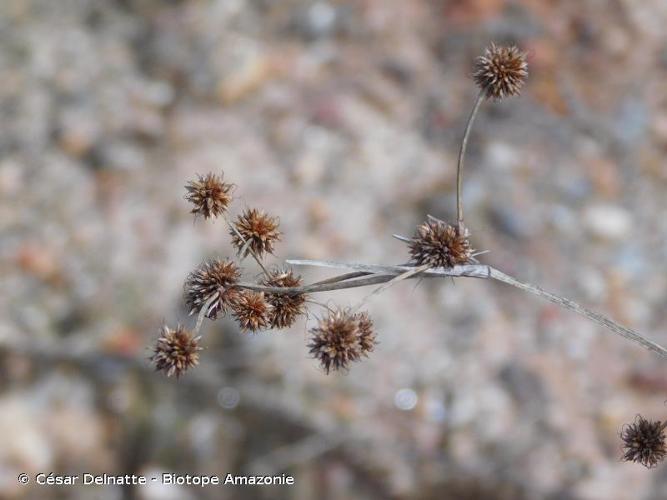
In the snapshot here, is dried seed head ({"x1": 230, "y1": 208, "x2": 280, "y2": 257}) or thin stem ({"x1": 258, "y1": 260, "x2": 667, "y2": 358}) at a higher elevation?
dried seed head ({"x1": 230, "y1": 208, "x2": 280, "y2": 257})

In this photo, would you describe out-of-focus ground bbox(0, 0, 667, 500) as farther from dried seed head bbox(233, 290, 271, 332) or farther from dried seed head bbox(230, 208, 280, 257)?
dried seed head bbox(233, 290, 271, 332)

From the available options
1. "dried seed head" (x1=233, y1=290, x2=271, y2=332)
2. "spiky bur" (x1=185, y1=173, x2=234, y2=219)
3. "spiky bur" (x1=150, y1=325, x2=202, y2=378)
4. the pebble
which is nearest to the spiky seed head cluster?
"dried seed head" (x1=233, y1=290, x2=271, y2=332)

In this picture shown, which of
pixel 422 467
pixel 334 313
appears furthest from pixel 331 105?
pixel 334 313

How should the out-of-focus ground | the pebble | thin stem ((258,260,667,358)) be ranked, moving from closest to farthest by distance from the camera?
1. thin stem ((258,260,667,358))
2. the out-of-focus ground
3. the pebble

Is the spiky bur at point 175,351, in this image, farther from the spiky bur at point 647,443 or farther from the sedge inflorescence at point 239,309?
the spiky bur at point 647,443

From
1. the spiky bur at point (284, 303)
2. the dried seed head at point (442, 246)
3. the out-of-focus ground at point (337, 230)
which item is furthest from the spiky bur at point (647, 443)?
the out-of-focus ground at point (337, 230)
